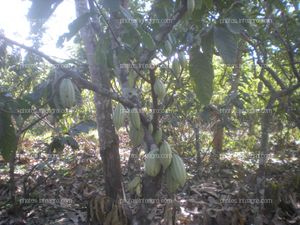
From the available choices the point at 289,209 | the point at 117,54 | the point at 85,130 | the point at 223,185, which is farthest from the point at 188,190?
the point at 117,54

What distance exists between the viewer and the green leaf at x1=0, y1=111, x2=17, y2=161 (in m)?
1.30

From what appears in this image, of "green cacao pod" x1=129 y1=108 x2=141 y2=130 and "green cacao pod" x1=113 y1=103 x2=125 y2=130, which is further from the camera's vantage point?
"green cacao pod" x1=113 y1=103 x2=125 y2=130

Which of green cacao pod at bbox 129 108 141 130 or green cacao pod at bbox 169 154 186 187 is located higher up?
green cacao pod at bbox 129 108 141 130

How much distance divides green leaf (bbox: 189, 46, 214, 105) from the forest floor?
654 mm

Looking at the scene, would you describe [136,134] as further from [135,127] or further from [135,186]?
[135,186]

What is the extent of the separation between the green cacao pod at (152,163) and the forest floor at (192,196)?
22cm

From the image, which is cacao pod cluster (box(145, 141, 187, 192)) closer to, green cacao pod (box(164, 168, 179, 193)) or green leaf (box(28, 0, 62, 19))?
green cacao pod (box(164, 168, 179, 193))

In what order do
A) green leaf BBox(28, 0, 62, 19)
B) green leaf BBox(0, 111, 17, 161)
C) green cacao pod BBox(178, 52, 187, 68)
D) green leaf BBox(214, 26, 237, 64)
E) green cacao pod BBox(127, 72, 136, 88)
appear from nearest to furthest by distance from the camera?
1. green leaf BBox(28, 0, 62, 19)
2. green leaf BBox(214, 26, 237, 64)
3. green leaf BBox(0, 111, 17, 161)
4. green cacao pod BBox(127, 72, 136, 88)
5. green cacao pod BBox(178, 52, 187, 68)

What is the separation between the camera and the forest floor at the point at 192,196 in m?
2.18

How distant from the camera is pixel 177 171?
1387 millimetres

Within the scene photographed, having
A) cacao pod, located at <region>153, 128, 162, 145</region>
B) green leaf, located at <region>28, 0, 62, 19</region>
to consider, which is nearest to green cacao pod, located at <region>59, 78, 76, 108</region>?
cacao pod, located at <region>153, 128, 162, 145</region>

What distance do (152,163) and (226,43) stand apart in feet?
1.90

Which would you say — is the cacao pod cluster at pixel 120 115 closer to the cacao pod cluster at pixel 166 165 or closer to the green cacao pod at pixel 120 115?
the green cacao pod at pixel 120 115

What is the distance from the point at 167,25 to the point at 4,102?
2.73ft
